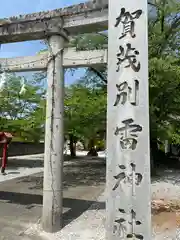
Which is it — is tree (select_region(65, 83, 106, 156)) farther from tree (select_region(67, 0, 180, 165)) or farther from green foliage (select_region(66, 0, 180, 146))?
tree (select_region(67, 0, 180, 165))

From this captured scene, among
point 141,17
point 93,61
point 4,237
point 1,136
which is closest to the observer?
point 141,17

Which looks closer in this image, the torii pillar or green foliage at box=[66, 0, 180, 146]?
the torii pillar

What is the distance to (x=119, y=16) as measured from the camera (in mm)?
4203

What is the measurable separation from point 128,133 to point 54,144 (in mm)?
2094

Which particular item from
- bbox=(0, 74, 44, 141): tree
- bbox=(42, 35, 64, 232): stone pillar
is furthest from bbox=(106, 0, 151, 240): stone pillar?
bbox=(0, 74, 44, 141): tree

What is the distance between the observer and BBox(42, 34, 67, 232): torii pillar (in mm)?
5504

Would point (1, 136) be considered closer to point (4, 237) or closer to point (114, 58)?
point (4, 237)

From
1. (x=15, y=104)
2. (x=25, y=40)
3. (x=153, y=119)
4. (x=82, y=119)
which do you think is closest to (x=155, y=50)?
(x=153, y=119)

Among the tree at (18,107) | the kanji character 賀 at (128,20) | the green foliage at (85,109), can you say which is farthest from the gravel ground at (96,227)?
the tree at (18,107)

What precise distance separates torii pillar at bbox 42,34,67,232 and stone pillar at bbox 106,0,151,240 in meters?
1.81

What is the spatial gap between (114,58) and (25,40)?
3261mm

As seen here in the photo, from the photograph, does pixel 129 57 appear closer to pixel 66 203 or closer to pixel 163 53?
pixel 66 203

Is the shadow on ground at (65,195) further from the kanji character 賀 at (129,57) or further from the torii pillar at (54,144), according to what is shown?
the kanji character 賀 at (129,57)

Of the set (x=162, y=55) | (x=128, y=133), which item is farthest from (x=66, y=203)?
(x=162, y=55)
